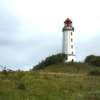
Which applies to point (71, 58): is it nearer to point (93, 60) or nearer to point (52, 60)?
point (52, 60)

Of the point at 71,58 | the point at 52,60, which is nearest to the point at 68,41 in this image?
the point at 71,58

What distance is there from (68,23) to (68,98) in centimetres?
9653

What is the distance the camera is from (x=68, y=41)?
397ft

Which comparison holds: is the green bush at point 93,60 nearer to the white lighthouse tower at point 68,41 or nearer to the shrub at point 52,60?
the white lighthouse tower at point 68,41

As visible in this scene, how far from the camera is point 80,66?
101750 mm

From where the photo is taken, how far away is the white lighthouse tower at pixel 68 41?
118 metres

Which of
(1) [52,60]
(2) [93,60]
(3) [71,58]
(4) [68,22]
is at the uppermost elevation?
(4) [68,22]

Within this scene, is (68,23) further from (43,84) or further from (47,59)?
(43,84)

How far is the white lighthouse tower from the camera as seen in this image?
386 ft

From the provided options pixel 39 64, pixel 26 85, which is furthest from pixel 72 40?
pixel 26 85

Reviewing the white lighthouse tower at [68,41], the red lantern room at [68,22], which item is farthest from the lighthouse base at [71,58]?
the red lantern room at [68,22]

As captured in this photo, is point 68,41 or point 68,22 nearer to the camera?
point 68,41

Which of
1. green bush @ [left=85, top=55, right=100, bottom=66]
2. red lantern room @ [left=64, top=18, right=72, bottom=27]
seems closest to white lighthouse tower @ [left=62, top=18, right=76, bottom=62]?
red lantern room @ [left=64, top=18, right=72, bottom=27]

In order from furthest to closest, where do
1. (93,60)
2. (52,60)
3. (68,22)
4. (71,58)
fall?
1. (68,22)
2. (71,58)
3. (93,60)
4. (52,60)
